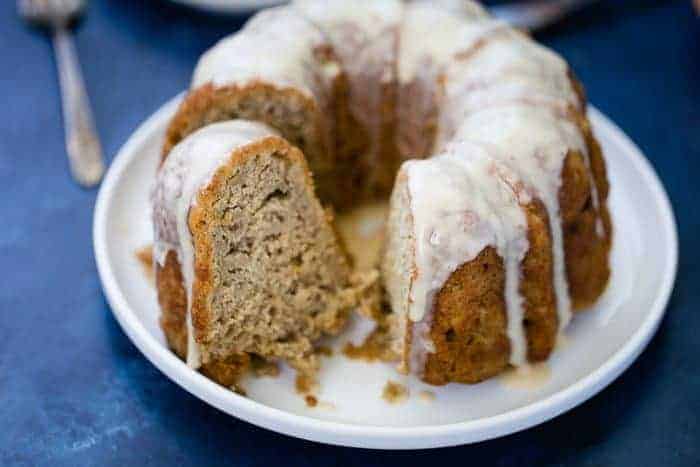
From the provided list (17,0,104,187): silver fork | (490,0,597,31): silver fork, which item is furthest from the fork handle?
(490,0,597,31): silver fork

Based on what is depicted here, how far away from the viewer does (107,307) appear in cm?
229

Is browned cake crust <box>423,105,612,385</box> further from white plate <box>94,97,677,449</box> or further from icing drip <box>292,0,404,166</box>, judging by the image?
icing drip <box>292,0,404,166</box>

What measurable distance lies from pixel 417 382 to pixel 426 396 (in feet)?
0.15

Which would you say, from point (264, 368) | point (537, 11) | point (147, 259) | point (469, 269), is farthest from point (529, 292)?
point (537, 11)

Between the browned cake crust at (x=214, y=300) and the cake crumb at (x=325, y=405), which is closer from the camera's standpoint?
the browned cake crust at (x=214, y=300)

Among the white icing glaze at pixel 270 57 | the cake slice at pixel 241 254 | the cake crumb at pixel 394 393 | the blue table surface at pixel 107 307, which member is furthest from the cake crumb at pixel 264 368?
the white icing glaze at pixel 270 57

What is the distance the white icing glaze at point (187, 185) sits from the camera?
1.87m

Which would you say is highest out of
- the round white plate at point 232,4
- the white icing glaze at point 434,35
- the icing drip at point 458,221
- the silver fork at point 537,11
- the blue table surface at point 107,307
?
the white icing glaze at point 434,35

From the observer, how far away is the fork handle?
2.64m

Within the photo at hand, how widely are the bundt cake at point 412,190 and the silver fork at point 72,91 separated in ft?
1.93

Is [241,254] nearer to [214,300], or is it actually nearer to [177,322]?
[214,300]

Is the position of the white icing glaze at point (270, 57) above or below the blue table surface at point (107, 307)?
above

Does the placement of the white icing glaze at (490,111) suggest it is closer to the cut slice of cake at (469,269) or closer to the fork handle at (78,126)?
the cut slice of cake at (469,269)

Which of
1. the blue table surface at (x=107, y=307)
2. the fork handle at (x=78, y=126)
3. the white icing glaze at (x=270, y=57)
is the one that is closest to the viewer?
the blue table surface at (x=107, y=307)
